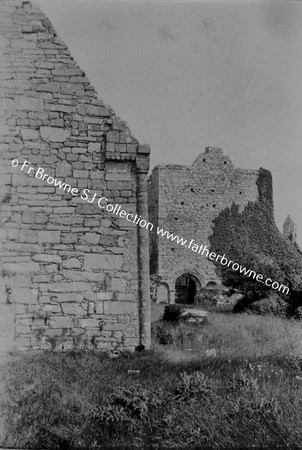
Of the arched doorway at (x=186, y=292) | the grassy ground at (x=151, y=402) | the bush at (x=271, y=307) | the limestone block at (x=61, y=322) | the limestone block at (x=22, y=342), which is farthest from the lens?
the arched doorway at (x=186, y=292)

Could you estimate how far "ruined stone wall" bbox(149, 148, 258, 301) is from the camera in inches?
952

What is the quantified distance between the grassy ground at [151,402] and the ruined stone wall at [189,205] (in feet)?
54.8

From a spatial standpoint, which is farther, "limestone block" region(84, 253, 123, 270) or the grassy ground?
"limestone block" region(84, 253, 123, 270)

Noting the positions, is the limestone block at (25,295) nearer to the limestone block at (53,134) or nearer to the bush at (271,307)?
the limestone block at (53,134)

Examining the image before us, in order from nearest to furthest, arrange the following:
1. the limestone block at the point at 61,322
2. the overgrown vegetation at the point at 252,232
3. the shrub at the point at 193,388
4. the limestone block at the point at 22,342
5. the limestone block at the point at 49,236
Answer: the shrub at the point at 193,388 → the limestone block at the point at 22,342 → the limestone block at the point at 61,322 → the limestone block at the point at 49,236 → the overgrown vegetation at the point at 252,232

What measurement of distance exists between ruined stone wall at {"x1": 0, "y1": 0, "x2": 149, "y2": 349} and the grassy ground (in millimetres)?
657

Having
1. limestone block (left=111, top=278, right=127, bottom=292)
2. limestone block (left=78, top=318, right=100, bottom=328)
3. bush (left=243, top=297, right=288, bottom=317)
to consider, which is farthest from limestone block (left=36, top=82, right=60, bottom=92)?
bush (left=243, top=297, right=288, bottom=317)

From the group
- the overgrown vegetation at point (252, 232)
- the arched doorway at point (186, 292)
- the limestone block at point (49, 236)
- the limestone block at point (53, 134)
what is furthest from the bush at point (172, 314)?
the arched doorway at point (186, 292)

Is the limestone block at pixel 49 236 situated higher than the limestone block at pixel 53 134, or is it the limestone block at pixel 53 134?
the limestone block at pixel 53 134

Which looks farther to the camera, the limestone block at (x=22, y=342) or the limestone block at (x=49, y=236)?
the limestone block at (x=49, y=236)

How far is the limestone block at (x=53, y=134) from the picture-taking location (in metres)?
7.56

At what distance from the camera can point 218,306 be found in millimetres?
19609

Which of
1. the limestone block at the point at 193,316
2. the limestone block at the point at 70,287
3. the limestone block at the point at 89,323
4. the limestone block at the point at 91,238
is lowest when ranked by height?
the limestone block at the point at 193,316

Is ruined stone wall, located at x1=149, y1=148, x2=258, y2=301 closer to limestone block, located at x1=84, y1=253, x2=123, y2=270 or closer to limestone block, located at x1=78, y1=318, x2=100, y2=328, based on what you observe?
limestone block, located at x1=84, y1=253, x2=123, y2=270
